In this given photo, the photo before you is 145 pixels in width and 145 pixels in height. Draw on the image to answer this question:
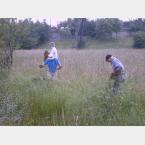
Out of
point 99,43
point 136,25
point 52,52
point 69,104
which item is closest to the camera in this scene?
point 69,104

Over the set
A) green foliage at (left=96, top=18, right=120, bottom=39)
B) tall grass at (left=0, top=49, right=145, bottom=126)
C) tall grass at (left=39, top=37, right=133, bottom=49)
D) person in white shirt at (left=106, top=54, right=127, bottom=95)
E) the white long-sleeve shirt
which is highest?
green foliage at (left=96, top=18, right=120, bottom=39)

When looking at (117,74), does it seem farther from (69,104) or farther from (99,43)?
(99,43)

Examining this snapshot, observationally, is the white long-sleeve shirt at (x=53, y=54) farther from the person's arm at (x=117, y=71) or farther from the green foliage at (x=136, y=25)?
the person's arm at (x=117, y=71)

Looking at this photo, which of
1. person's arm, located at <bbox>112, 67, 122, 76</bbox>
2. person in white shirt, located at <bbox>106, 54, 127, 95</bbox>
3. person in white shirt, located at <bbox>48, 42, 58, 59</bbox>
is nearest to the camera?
person in white shirt, located at <bbox>106, 54, 127, 95</bbox>

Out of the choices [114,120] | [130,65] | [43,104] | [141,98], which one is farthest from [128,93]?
[130,65]

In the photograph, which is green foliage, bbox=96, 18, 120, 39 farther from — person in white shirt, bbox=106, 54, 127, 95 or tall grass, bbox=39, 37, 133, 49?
person in white shirt, bbox=106, 54, 127, 95

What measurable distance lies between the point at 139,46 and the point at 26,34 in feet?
10.6

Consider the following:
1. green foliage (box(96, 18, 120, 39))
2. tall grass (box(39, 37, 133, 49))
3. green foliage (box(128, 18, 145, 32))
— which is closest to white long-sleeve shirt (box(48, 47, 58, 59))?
tall grass (box(39, 37, 133, 49))

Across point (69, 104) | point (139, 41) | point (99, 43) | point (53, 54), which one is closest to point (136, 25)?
point (139, 41)

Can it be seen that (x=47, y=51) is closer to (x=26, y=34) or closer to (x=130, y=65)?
(x=26, y=34)

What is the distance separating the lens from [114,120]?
5.93 metres

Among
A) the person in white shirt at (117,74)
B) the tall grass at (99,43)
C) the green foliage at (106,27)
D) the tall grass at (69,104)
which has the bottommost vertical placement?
the tall grass at (69,104)

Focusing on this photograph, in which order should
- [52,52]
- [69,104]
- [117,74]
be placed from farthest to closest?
[52,52], [117,74], [69,104]

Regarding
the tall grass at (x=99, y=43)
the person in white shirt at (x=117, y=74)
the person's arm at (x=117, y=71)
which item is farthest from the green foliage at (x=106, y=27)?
the person's arm at (x=117, y=71)
